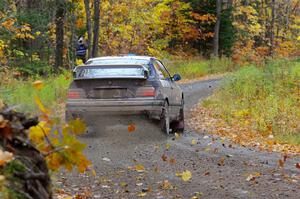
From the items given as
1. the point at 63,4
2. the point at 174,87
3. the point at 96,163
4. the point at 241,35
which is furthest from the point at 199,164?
the point at 241,35

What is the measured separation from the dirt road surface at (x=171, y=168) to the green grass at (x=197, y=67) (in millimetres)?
19311

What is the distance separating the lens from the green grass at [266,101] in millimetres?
12836

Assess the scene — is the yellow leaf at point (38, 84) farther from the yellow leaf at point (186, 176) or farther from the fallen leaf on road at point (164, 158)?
the fallen leaf on road at point (164, 158)

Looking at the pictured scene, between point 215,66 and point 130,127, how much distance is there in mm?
24447

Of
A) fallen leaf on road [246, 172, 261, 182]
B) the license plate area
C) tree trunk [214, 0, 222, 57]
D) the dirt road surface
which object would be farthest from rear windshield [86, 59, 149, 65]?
tree trunk [214, 0, 222, 57]

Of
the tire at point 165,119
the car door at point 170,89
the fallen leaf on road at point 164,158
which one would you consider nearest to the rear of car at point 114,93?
the tire at point 165,119

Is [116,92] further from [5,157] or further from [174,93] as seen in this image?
[5,157]

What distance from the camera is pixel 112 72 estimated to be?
11.1m

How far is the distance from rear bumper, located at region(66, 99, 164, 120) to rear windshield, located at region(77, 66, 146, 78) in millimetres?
515

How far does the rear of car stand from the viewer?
35.9 ft

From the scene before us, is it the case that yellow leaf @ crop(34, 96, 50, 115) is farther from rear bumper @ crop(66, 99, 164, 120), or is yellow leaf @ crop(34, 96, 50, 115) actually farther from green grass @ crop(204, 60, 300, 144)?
green grass @ crop(204, 60, 300, 144)

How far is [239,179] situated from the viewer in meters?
7.80

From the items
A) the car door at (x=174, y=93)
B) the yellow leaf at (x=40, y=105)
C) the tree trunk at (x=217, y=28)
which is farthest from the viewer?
the tree trunk at (x=217, y=28)

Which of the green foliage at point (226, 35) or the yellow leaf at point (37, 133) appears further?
the green foliage at point (226, 35)
